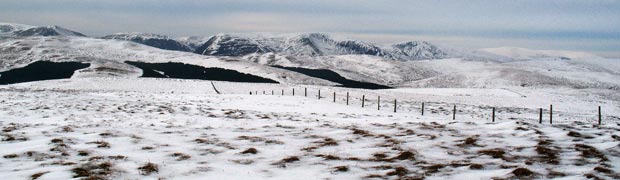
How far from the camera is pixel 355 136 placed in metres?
14.3

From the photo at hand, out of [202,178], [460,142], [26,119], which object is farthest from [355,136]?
[26,119]

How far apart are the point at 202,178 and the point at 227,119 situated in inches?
550

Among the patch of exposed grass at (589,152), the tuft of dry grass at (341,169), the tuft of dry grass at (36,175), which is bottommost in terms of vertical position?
the tuft of dry grass at (36,175)

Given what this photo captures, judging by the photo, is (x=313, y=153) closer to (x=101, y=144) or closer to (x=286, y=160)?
(x=286, y=160)

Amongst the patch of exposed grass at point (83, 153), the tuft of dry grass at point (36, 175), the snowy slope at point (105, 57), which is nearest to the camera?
the tuft of dry grass at point (36, 175)

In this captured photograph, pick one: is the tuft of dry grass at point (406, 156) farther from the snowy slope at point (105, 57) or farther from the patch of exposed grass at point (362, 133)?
the snowy slope at point (105, 57)

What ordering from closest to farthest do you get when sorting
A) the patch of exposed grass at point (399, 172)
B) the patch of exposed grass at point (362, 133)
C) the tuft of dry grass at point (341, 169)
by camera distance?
the patch of exposed grass at point (399, 172) < the tuft of dry grass at point (341, 169) < the patch of exposed grass at point (362, 133)

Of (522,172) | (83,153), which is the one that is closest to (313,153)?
(522,172)

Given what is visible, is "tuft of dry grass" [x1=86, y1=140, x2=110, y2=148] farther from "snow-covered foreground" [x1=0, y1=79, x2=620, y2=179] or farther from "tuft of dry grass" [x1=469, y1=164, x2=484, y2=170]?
"tuft of dry grass" [x1=469, y1=164, x2=484, y2=170]

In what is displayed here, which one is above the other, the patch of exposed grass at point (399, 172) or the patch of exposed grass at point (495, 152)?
the patch of exposed grass at point (495, 152)

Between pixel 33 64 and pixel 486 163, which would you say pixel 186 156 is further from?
pixel 33 64

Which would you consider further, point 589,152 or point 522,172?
point 589,152

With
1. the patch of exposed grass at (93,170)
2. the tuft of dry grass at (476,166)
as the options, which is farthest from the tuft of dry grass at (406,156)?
the patch of exposed grass at (93,170)

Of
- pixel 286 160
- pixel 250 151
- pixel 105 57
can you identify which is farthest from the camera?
pixel 105 57
